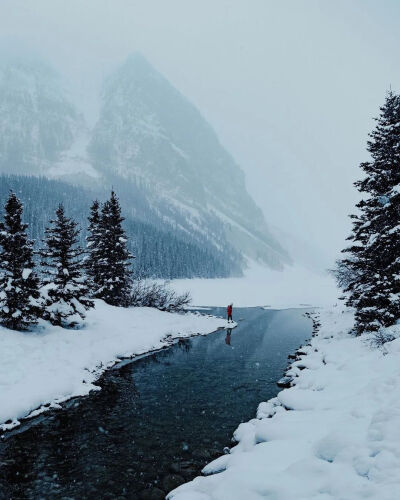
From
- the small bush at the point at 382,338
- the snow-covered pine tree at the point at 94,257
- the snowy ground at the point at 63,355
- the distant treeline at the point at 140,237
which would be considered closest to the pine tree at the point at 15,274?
the snowy ground at the point at 63,355

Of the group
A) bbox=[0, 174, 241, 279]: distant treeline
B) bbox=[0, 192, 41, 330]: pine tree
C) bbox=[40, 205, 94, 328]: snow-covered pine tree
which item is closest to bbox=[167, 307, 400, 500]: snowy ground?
bbox=[0, 192, 41, 330]: pine tree

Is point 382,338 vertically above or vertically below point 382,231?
below

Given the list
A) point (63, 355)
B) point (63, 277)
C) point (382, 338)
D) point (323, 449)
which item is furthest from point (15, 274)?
point (382, 338)

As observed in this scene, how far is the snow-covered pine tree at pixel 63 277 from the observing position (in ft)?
67.0

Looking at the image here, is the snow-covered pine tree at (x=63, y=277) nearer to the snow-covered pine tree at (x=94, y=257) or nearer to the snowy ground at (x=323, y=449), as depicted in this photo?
the snow-covered pine tree at (x=94, y=257)

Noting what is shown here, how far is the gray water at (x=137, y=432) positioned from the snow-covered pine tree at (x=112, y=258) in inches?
452

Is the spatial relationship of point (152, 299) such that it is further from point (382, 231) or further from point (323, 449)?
point (323, 449)

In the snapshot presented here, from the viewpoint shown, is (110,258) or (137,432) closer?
(137,432)

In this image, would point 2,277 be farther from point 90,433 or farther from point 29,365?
point 90,433

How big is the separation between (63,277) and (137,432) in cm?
1275

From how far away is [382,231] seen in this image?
16.6 meters

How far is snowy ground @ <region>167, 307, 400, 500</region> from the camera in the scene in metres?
5.35

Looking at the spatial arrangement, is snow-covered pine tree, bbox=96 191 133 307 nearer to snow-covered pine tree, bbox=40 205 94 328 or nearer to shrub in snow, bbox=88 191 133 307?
shrub in snow, bbox=88 191 133 307

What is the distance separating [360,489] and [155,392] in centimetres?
1045
